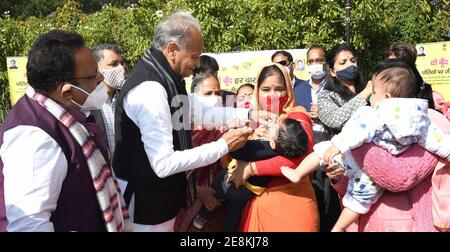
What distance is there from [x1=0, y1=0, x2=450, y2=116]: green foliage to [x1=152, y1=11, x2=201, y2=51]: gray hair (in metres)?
6.02

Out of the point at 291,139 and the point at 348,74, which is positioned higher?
the point at 348,74

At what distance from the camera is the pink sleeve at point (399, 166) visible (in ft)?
6.68

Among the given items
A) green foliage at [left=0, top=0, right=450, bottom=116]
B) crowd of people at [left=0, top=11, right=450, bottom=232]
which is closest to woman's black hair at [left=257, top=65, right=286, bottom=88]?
crowd of people at [left=0, top=11, right=450, bottom=232]

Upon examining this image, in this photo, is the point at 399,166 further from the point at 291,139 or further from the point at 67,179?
the point at 67,179

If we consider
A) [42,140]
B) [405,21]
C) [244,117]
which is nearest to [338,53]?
[244,117]

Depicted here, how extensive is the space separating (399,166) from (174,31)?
1286mm

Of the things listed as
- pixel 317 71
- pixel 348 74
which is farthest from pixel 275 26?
pixel 348 74

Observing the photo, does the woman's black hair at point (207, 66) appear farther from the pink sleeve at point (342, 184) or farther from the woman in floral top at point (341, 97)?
the pink sleeve at point (342, 184)

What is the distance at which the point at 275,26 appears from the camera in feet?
27.0

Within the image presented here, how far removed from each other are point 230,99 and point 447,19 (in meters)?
8.10

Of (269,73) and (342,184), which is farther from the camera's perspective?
(269,73)

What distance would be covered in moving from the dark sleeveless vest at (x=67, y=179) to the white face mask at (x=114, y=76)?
1824 mm

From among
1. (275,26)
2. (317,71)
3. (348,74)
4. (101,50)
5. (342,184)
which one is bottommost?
(342,184)

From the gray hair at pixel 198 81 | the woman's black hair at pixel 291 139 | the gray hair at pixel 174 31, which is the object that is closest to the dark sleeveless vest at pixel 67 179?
the gray hair at pixel 174 31
